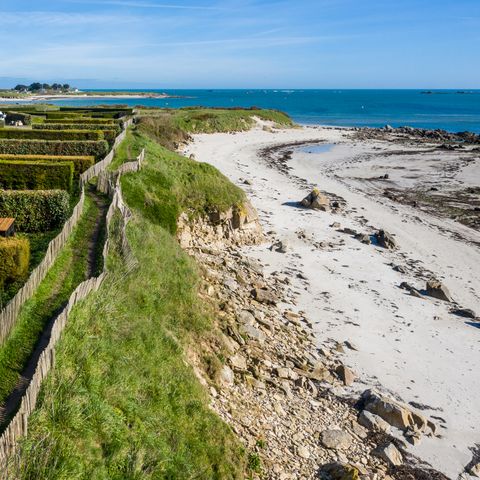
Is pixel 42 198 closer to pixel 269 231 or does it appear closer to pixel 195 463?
pixel 195 463

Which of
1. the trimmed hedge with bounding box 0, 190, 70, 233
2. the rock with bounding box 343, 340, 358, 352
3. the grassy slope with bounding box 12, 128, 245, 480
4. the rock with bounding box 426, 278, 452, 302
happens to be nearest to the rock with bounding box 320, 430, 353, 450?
→ the grassy slope with bounding box 12, 128, 245, 480

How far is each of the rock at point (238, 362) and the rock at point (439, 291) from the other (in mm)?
12590

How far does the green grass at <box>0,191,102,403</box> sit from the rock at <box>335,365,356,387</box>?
9.70 meters

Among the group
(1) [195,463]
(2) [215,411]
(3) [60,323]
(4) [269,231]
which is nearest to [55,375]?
(3) [60,323]

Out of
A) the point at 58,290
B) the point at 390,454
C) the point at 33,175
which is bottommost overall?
the point at 390,454

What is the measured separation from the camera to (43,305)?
12820 millimetres

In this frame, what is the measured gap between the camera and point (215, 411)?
1362cm

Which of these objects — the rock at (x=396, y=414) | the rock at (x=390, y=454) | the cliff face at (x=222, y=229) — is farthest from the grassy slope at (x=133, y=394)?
the cliff face at (x=222, y=229)

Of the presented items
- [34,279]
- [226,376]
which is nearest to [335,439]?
[226,376]

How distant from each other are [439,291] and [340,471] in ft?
47.5

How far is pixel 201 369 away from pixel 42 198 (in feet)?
31.5

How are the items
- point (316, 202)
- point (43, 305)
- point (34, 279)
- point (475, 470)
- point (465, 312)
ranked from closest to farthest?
point (43, 305) → point (34, 279) → point (475, 470) → point (465, 312) → point (316, 202)

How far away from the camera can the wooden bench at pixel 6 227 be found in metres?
16.2

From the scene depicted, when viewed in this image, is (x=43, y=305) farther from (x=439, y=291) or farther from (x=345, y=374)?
(x=439, y=291)
